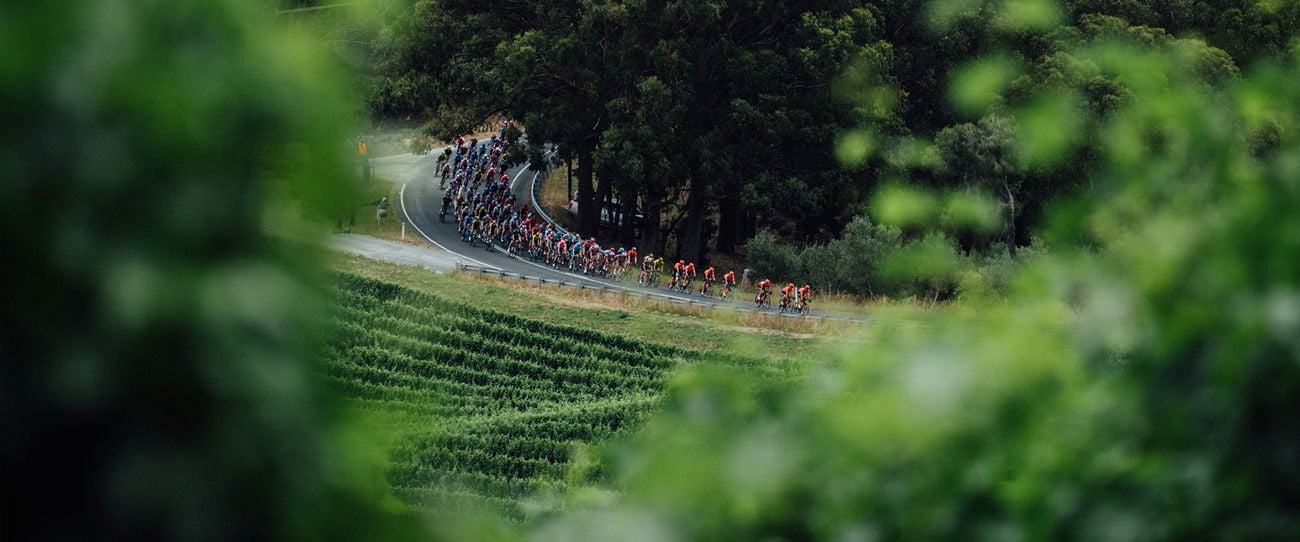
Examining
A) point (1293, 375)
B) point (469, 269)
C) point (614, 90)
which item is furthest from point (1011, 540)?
point (614, 90)

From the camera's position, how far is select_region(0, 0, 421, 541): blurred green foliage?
103 centimetres

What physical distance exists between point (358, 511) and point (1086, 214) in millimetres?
1151

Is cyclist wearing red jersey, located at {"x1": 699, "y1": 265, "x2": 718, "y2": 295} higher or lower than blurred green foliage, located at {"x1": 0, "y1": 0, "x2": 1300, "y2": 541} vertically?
lower

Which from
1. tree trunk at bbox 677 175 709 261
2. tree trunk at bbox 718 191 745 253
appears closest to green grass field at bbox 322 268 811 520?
tree trunk at bbox 677 175 709 261

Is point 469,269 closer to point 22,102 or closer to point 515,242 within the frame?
point 515,242

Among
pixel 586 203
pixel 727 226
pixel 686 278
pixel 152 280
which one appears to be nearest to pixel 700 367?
pixel 152 280

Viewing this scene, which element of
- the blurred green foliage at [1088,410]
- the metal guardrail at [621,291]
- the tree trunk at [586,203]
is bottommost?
the metal guardrail at [621,291]

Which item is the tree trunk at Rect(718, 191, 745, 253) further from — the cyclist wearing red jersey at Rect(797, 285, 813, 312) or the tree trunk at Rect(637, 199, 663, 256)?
the cyclist wearing red jersey at Rect(797, 285, 813, 312)

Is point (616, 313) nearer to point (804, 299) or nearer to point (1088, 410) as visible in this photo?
point (804, 299)

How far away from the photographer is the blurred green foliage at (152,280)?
3.38 feet

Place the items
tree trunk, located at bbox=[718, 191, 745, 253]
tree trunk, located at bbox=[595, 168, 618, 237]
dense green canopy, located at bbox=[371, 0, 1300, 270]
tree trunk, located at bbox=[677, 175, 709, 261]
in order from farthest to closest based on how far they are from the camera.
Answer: tree trunk, located at bbox=[718, 191, 745, 253]
tree trunk, located at bbox=[595, 168, 618, 237]
tree trunk, located at bbox=[677, 175, 709, 261]
dense green canopy, located at bbox=[371, 0, 1300, 270]

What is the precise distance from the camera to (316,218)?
1177 millimetres

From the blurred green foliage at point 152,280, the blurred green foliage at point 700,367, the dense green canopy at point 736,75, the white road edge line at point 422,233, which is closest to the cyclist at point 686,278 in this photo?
the dense green canopy at point 736,75

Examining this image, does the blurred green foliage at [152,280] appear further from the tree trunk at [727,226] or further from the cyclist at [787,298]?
the tree trunk at [727,226]
